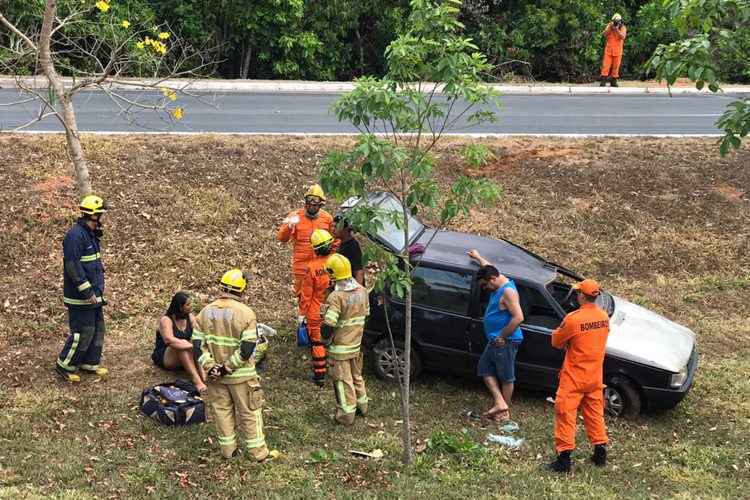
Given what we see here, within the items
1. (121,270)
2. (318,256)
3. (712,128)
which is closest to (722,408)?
(318,256)

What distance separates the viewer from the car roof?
25.3 ft

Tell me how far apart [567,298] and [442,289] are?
1281 millimetres

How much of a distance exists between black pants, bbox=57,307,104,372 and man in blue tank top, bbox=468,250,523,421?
12.4ft

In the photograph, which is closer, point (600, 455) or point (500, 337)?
point (600, 455)

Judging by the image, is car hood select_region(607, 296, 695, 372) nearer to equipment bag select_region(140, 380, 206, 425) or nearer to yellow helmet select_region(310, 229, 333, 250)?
yellow helmet select_region(310, 229, 333, 250)

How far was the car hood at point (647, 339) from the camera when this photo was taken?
7340 mm

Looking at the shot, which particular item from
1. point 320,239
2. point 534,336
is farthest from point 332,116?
point 534,336

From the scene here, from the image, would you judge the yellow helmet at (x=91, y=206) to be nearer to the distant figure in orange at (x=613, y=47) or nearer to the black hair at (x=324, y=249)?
the black hair at (x=324, y=249)

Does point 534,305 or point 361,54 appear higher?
point 361,54

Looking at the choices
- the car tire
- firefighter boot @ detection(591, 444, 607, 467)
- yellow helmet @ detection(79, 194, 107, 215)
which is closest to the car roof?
the car tire

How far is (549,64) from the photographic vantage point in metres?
25.8

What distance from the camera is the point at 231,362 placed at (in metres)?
5.93

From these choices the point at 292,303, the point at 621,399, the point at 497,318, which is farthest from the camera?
the point at 292,303

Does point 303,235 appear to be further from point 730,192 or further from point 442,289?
point 730,192
